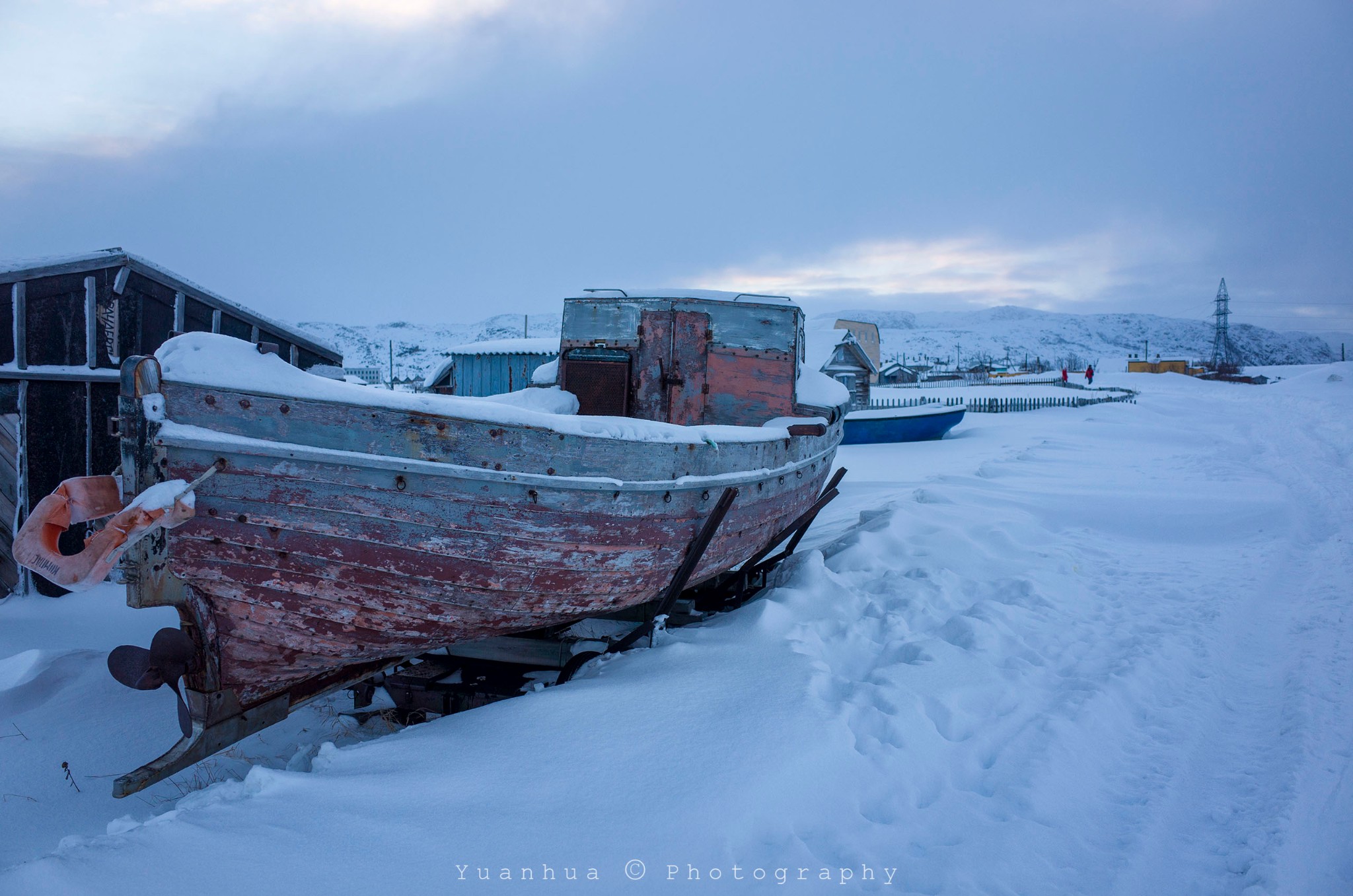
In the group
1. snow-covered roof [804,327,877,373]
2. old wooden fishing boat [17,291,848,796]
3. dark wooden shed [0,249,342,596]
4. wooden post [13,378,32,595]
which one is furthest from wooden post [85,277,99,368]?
snow-covered roof [804,327,877,373]

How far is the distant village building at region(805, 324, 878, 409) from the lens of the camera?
27141 mm

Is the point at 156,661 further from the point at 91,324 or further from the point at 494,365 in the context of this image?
the point at 494,365

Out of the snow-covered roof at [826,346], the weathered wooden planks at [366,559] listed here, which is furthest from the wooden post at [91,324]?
the snow-covered roof at [826,346]

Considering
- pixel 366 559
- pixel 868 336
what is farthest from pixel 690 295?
pixel 868 336

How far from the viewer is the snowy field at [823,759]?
2500mm

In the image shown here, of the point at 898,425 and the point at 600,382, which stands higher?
the point at 600,382

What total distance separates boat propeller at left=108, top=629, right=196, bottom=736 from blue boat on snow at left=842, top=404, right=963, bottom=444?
54.4 ft

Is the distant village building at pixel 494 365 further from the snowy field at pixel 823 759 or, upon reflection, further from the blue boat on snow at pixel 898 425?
the snowy field at pixel 823 759

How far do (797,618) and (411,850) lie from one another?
9.45ft

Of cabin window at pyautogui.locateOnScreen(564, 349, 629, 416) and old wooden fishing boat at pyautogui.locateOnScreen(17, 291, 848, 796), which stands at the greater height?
cabin window at pyautogui.locateOnScreen(564, 349, 629, 416)

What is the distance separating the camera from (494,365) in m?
19.1

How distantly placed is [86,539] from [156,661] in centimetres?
91

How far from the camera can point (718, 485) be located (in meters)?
4.41

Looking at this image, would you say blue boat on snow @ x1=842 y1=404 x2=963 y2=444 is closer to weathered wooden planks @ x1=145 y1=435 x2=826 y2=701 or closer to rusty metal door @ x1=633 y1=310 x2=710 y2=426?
rusty metal door @ x1=633 y1=310 x2=710 y2=426
